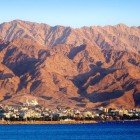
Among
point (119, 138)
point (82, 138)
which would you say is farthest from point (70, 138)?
point (119, 138)

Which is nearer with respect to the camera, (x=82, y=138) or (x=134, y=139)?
(x=134, y=139)

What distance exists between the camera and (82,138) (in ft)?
511

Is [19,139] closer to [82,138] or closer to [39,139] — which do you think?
[39,139]

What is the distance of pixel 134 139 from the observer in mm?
142125

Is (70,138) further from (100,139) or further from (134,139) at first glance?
(134,139)

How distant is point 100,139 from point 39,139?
15.3m

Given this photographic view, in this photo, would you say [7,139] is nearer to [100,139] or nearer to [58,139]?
[58,139]

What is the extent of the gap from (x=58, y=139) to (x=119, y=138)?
15273 mm

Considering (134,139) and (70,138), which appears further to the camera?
(70,138)

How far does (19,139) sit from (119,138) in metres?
25.0

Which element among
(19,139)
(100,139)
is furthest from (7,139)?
(100,139)

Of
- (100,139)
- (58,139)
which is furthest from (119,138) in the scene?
(58,139)

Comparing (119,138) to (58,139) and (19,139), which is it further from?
(19,139)

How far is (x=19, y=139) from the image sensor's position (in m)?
150
